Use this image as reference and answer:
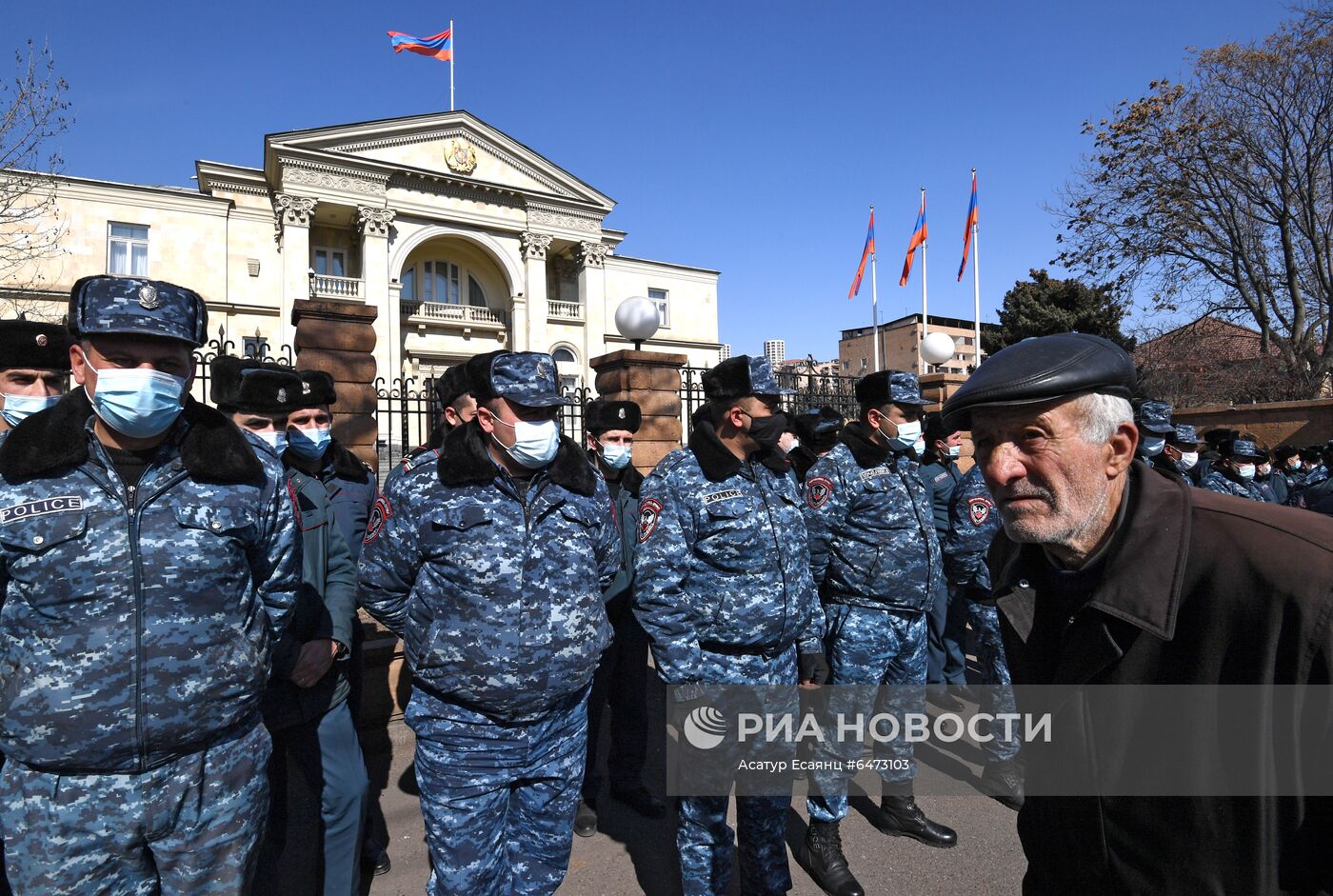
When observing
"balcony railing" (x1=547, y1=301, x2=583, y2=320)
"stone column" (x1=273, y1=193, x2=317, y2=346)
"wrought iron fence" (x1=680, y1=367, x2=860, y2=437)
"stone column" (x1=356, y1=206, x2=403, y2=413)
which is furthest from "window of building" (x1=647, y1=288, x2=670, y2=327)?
"wrought iron fence" (x1=680, y1=367, x2=860, y2=437)

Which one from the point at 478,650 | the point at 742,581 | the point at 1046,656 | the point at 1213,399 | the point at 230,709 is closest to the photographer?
the point at 1046,656

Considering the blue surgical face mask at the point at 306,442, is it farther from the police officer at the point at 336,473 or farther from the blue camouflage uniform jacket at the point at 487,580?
the blue camouflage uniform jacket at the point at 487,580

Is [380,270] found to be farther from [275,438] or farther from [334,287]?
[275,438]

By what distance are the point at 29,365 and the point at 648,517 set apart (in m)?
2.57

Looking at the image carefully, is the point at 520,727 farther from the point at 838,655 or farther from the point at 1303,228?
the point at 1303,228

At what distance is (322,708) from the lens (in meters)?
2.84

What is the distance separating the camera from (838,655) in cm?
369

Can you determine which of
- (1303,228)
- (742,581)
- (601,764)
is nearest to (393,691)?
(601,764)

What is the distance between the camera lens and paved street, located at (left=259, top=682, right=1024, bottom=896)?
3.26 metres

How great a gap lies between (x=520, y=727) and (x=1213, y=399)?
2589 cm

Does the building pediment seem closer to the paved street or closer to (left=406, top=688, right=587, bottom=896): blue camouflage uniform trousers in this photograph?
the paved street

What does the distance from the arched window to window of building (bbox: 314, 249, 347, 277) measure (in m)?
2.34

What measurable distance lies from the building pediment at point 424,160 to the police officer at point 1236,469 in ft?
89.6

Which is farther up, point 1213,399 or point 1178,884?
point 1213,399
